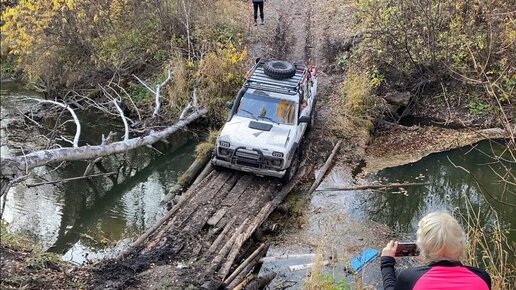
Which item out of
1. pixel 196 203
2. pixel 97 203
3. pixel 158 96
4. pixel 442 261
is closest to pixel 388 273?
pixel 442 261

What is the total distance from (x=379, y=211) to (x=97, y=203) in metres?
7.62

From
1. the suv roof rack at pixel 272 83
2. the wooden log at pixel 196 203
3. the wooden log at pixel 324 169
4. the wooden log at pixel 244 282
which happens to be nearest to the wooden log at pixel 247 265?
the wooden log at pixel 244 282

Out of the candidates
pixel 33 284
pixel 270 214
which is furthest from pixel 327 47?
pixel 33 284

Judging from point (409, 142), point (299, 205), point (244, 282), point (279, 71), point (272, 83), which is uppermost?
point (279, 71)

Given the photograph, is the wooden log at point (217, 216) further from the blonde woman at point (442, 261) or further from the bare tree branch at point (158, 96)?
the blonde woman at point (442, 261)

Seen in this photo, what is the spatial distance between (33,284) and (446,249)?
19.4 ft

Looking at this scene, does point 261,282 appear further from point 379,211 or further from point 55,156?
point 55,156

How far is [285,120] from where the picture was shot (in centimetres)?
1270

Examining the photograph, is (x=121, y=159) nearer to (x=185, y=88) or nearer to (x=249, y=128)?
(x=185, y=88)

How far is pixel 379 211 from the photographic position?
509 inches

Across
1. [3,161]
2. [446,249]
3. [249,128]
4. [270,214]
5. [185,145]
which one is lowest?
[185,145]

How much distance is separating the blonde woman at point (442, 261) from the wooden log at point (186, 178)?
31.5 ft

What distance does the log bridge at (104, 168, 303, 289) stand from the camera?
8.91 metres

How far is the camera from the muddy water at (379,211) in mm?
10422
